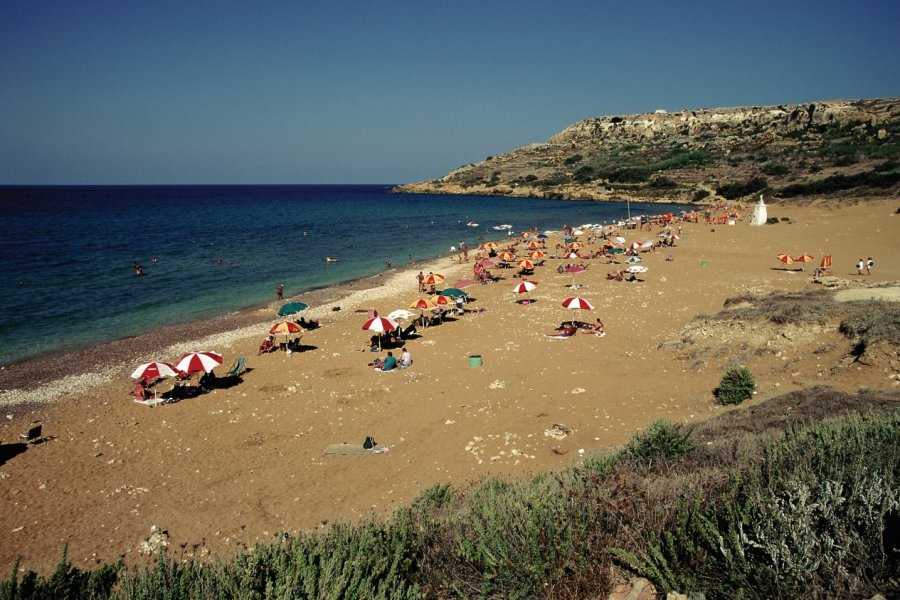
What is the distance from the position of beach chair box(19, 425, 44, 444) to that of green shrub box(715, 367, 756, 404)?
16.2 m

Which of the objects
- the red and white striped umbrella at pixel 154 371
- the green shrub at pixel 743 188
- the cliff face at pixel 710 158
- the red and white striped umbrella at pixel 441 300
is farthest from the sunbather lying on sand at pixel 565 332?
the green shrub at pixel 743 188

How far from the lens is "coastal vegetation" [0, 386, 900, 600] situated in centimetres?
344

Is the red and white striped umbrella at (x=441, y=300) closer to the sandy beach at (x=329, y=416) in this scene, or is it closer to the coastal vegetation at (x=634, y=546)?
the sandy beach at (x=329, y=416)

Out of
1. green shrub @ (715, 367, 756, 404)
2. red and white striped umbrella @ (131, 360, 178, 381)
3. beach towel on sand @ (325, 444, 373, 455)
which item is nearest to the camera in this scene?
green shrub @ (715, 367, 756, 404)

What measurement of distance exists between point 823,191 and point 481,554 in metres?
63.8

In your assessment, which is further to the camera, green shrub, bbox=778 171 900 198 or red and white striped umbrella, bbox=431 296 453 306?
green shrub, bbox=778 171 900 198

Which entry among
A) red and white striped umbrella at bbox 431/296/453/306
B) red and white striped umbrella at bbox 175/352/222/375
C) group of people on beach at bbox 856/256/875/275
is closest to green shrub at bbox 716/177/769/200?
group of people on beach at bbox 856/256/875/275

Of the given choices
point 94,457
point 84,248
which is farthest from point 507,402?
point 84,248

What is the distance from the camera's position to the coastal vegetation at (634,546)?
344 cm

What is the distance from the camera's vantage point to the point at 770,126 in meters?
104

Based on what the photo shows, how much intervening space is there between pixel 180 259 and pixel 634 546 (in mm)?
42169

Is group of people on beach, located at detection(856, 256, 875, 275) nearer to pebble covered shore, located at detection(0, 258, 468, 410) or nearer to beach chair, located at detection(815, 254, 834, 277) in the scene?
beach chair, located at detection(815, 254, 834, 277)

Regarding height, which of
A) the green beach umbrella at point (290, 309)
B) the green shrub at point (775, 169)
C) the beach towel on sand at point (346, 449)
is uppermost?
the green shrub at point (775, 169)

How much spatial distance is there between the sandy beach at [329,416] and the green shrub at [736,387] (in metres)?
0.34
